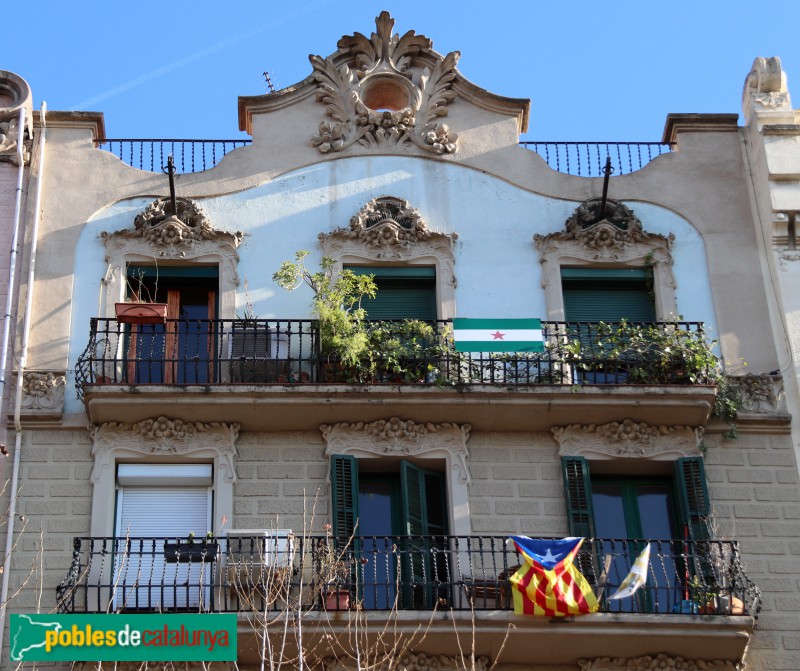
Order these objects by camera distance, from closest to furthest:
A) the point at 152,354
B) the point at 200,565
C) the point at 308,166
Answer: the point at 200,565, the point at 152,354, the point at 308,166

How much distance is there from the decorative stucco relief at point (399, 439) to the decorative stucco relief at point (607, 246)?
281 cm

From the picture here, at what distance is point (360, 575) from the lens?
1858 centimetres

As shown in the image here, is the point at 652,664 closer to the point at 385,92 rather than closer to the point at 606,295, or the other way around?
the point at 606,295

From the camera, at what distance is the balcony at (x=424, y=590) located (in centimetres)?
1775

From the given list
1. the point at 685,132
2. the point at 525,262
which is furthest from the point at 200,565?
the point at 685,132

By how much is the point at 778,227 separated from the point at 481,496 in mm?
5329

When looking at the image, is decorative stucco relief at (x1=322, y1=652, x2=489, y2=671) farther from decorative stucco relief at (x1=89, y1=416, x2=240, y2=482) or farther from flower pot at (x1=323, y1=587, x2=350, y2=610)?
decorative stucco relief at (x1=89, y1=416, x2=240, y2=482)

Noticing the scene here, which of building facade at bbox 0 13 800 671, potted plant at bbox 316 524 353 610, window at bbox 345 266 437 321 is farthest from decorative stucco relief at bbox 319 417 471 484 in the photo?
window at bbox 345 266 437 321

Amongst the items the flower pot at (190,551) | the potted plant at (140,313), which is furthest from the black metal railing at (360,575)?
the potted plant at (140,313)

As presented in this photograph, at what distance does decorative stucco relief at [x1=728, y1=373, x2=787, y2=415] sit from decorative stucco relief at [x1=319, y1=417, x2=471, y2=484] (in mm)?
3360

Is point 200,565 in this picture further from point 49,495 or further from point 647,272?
point 647,272

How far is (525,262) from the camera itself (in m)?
21.4

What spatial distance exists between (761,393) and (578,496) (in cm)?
273

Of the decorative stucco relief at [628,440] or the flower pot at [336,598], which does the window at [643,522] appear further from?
the flower pot at [336,598]
